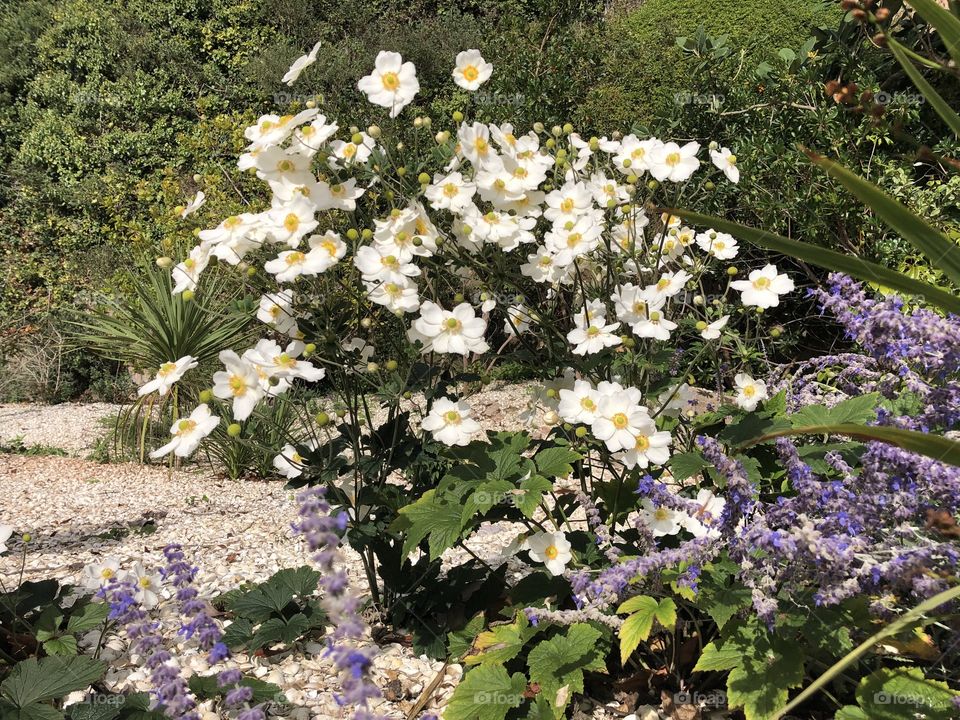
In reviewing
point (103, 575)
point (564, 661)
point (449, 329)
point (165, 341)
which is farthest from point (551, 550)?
point (165, 341)

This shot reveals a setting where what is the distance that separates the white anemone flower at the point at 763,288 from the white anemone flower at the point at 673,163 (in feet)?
1.01

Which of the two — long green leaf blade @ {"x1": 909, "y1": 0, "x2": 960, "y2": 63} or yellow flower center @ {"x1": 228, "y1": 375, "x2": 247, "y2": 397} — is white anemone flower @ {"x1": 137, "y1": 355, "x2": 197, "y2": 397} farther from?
long green leaf blade @ {"x1": 909, "y1": 0, "x2": 960, "y2": 63}

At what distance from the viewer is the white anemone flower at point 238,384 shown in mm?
1599

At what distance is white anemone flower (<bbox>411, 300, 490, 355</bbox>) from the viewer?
1712 millimetres

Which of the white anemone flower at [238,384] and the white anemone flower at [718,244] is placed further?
the white anemone flower at [718,244]

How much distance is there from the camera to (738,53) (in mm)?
5152

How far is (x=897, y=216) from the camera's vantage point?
4.42 ft

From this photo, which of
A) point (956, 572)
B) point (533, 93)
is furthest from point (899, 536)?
point (533, 93)

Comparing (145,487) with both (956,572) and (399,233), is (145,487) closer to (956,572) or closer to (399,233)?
(399,233)

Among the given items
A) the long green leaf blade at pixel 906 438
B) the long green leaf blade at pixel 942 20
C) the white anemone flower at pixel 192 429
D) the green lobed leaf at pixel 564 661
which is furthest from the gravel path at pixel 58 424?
the long green leaf blade at pixel 942 20

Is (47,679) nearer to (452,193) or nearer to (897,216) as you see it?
(452,193)

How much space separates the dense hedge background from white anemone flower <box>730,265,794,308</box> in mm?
2799

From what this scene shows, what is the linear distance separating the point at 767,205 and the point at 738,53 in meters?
1.31

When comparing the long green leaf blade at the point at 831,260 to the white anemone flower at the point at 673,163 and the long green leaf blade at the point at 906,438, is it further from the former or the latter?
the white anemone flower at the point at 673,163
